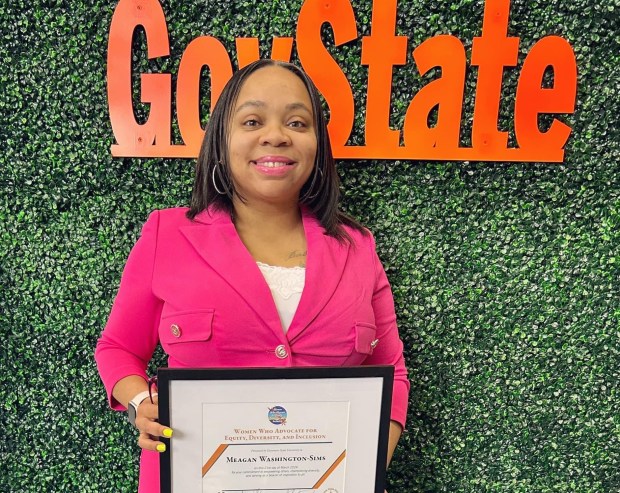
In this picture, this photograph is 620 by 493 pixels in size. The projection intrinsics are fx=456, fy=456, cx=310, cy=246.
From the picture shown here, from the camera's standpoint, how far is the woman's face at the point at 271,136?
94 centimetres

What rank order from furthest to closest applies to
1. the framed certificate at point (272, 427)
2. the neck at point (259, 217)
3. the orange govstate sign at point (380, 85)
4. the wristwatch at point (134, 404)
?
the orange govstate sign at point (380, 85) < the neck at point (259, 217) < the wristwatch at point (134, 404) < the framed certificate at point (272, 427)

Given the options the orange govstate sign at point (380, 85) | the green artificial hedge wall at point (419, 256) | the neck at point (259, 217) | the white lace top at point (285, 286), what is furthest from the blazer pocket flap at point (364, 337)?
the orange govstate sign at point (380, 85)

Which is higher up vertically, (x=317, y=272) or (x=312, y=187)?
(x=312, y=187)

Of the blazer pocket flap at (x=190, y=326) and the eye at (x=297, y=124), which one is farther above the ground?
Result: the eye at (x=297, y=124)

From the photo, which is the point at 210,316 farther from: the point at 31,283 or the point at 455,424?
the point at 455,424

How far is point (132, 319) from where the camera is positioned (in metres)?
0.99

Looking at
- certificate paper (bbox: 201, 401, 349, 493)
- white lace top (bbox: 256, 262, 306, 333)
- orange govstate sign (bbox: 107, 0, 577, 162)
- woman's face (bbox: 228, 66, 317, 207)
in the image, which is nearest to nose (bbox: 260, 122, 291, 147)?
woman's face (bbox: 228, 66, 317, 207)

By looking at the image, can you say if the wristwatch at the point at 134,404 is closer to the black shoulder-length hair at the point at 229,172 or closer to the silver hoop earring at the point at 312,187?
the black shoulder-length hair at the point at 229,172

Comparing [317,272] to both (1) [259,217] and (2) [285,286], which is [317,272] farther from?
(1) [259,217]

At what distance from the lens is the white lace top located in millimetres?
959

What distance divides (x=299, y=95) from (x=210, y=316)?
1.66 feet

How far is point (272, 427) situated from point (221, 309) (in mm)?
252

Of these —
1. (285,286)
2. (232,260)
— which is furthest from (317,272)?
(232,260)

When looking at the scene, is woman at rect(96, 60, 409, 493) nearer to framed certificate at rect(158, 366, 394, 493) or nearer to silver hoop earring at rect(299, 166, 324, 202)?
silver hoop earring at rect(299, 166, 324, 202)
